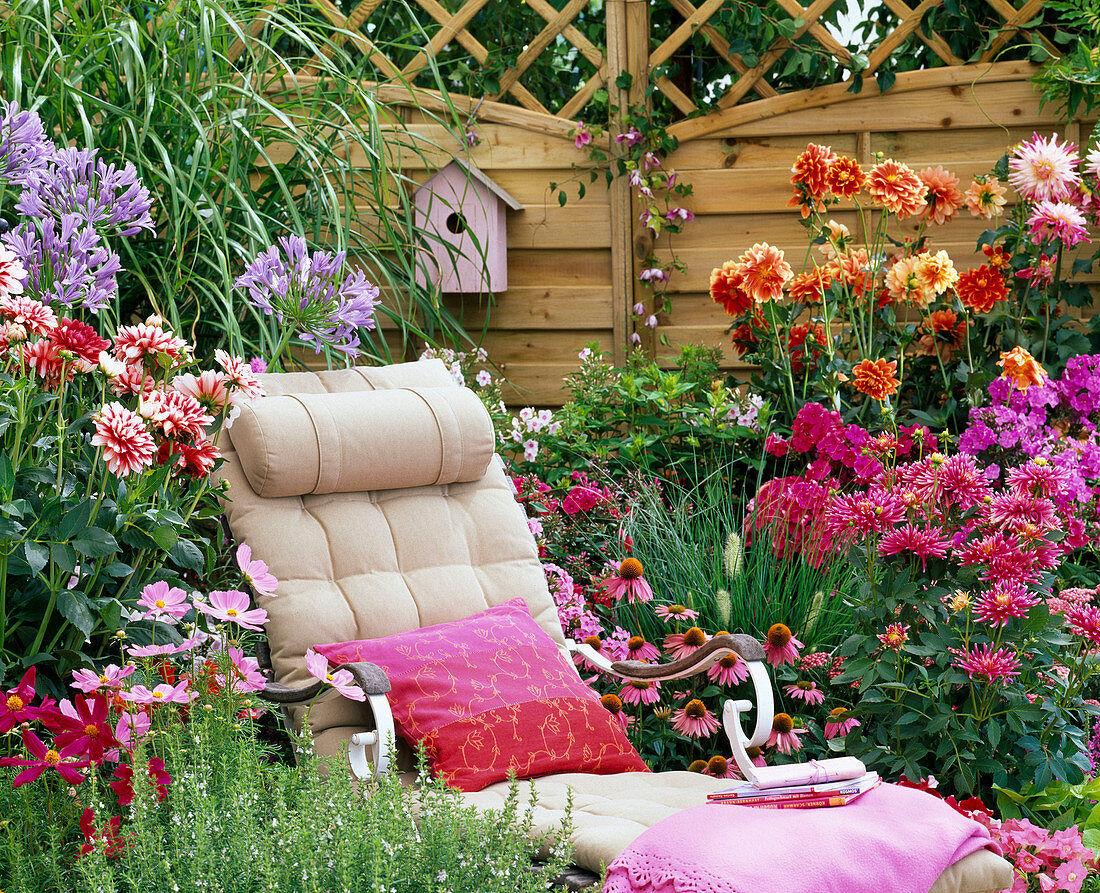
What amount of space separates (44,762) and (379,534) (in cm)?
95

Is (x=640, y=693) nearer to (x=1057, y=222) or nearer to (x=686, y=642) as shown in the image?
(x=686, y=642)

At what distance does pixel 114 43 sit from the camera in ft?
7.80

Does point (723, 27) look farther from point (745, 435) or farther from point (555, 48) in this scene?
point (745, 435)

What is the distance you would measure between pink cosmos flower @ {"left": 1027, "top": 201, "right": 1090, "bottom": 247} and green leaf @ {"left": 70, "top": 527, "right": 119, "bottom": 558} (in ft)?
8.56

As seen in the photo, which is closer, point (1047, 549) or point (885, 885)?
point (885, 885)

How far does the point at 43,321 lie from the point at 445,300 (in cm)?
231

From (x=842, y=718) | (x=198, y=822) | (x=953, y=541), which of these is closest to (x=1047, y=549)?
(x=953, y=541)

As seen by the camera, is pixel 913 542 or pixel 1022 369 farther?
Result: pixel 1022 369

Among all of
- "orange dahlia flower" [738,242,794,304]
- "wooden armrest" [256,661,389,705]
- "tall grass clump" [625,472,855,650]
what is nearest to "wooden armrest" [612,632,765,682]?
"tall grass clump" [625,472,855,650]

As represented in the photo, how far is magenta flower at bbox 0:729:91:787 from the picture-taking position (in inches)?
46.7

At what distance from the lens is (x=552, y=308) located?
3.65 m

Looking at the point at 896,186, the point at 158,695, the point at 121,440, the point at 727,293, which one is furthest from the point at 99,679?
the point at 896,186

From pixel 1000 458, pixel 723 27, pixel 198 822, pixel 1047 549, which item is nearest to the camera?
pixel 198 822

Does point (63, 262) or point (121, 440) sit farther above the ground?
point (63, 262)
